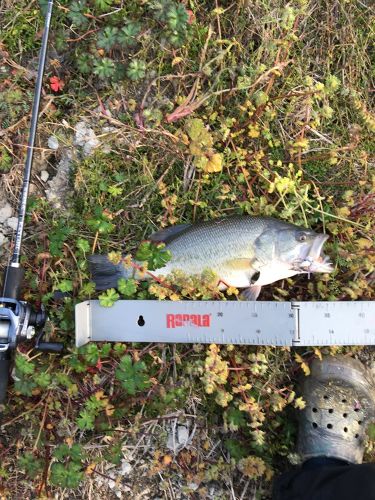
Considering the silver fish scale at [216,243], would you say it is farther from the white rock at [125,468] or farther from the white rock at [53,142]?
the white rock at [125,468]

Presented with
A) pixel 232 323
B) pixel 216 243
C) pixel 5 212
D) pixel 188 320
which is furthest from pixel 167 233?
pixel 5 212

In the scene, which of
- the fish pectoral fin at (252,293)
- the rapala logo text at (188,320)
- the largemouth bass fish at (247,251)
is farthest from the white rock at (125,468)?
the fish pectoral fin at (252,293)

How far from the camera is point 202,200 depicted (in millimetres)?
3590

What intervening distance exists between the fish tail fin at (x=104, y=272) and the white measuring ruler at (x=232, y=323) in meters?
0.16

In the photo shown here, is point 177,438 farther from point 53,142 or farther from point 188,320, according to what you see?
point 53,142

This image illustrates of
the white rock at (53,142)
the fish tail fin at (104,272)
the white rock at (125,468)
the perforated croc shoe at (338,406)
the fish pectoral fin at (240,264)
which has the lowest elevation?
the white rock at (125,468)

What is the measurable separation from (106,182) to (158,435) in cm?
190

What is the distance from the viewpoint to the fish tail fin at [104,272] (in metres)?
3.32

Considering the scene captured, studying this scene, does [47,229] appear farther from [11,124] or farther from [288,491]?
[288,491]

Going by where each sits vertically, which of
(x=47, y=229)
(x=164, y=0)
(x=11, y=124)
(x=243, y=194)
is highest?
(x=164, y=0)

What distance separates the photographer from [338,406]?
11.2ft

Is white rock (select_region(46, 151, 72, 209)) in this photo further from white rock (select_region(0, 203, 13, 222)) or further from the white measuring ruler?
the white measuring ruler

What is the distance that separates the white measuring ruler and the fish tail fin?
0.51 feet

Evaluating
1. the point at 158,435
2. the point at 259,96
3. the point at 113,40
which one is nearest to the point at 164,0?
the point at 113,40
